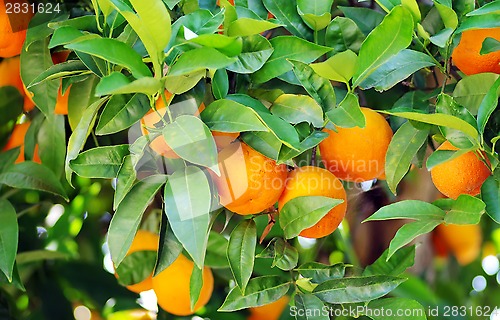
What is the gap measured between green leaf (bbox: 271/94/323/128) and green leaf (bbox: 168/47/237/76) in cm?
14

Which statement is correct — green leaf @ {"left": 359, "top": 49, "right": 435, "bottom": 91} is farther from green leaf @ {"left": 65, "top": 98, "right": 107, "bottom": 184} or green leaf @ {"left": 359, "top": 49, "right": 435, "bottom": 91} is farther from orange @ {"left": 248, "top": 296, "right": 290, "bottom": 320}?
orange @ {"left": 248, "top": 296, "right": 290, "bottom": 320}

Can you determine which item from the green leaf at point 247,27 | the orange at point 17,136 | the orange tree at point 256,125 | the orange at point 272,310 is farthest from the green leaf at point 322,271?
the orange at point 17,136

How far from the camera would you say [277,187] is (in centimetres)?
81

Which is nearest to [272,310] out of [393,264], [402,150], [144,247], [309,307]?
[144,247]

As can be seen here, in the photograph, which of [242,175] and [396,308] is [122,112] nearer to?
[242,175]

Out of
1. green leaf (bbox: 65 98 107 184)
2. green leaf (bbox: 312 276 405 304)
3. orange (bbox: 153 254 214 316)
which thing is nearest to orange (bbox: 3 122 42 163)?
orange (bbox: 153 254 214 316)

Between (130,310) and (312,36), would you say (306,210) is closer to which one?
(312,36)

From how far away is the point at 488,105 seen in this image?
0.72 m

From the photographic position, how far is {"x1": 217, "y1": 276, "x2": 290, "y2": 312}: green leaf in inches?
32.3

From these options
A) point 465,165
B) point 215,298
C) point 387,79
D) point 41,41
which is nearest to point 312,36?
point 387,79

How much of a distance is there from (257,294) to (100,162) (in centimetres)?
25

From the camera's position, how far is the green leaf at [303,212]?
0.76 m

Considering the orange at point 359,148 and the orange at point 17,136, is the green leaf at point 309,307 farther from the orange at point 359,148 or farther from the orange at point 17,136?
the orange at point 17,136

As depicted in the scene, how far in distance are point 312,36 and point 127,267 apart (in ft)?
1.60
